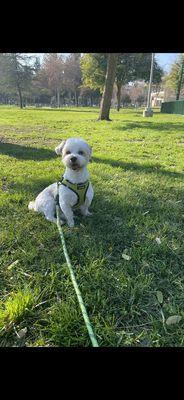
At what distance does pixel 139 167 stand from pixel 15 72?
4272 centimetres

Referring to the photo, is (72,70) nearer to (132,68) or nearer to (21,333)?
(132,68)

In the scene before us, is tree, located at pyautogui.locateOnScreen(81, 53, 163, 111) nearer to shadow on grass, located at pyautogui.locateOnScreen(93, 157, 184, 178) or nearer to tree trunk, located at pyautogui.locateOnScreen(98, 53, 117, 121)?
tree trunk, located at pyautogui.locateOnScreen(98, 53, 117, 121)

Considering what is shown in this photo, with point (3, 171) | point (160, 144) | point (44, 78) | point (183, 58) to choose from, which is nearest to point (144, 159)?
point (160, 144)

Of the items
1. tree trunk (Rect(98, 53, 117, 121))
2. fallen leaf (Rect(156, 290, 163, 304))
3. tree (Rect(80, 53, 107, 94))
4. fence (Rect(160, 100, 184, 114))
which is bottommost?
fallen leaf (Rect(156, 290, 163, 304))

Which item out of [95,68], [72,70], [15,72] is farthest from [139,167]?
[72,70]

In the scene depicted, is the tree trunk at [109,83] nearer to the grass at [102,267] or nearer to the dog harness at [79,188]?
the grass at [102,267]

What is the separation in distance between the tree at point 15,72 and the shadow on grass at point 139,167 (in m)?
39.0

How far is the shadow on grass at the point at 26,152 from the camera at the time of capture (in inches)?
294

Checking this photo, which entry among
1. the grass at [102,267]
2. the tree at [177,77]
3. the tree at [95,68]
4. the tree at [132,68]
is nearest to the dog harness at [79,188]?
the grass at [102,267]

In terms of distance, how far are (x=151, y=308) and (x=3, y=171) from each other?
455 centimetres

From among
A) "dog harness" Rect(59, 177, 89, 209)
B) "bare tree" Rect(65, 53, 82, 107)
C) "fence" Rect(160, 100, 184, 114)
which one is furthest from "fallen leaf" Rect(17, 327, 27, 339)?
"bare tree" Rect(65, 53, 82, 107)

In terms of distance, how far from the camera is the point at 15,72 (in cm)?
4372

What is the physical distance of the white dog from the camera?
355 centimetres
